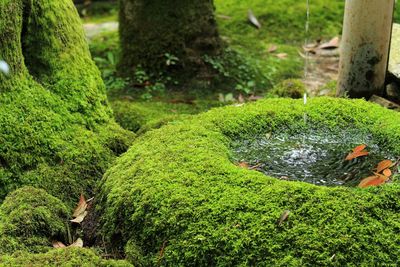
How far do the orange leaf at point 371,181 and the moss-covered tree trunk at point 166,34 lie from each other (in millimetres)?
3990

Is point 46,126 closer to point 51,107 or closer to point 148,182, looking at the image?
point 51,107

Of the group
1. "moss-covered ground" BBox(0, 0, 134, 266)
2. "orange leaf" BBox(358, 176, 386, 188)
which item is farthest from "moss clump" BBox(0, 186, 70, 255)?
"orange leaf" BBox(358, 176, 386, 188)

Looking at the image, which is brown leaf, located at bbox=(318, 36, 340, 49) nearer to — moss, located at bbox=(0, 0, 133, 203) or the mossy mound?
moss, located at bbox=(0, 0, 133, 203)

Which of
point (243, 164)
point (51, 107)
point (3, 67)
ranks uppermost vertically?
point (3, 67)

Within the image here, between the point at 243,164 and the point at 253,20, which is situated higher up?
the point at 243,164

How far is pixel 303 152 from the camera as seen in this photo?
3.79 meters

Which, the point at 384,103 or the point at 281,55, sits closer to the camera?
the point at 384,103

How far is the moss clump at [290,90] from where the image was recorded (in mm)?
5770

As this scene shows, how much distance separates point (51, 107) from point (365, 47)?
2.63 metres

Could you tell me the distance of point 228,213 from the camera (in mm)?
2990

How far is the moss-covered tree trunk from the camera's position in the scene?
693cm

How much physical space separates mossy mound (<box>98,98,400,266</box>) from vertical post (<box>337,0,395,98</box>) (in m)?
1.55

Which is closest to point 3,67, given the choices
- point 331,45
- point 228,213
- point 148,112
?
point 228,213

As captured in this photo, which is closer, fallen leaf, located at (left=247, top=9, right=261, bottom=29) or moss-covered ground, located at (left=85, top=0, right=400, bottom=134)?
moss-covered ground, located at (left=85, top=0, right=400, bottom=134)
